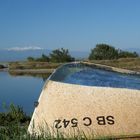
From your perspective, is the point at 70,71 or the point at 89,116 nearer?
the point at 89,116

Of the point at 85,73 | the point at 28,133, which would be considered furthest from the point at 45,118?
the point at 85,73

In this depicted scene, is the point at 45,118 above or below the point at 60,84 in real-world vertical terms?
below

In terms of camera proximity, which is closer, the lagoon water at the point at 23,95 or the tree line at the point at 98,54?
the lagoon water at the point at 23,95

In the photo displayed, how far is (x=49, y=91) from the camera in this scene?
5473 millimetres

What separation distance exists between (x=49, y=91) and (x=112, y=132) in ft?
2.48

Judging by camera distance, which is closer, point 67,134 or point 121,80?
point 67,134

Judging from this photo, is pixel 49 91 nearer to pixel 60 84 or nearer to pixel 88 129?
pixel 60 84

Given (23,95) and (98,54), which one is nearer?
(23,95)

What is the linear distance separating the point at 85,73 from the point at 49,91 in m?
0.45

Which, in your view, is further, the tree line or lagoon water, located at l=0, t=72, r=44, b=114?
the tree line

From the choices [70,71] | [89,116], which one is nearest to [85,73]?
[70,71]

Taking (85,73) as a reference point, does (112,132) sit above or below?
below

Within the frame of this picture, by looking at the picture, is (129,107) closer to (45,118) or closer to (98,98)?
(98,98)

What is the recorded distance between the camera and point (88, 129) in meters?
5.29
